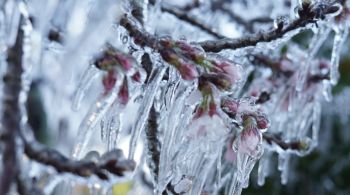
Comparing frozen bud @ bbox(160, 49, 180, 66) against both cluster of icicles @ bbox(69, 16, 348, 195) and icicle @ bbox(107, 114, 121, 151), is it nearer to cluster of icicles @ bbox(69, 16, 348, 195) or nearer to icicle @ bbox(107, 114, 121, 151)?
cluster of icicles @ bbox(69, 16, 348, 195)

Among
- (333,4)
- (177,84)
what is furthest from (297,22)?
(177,84)

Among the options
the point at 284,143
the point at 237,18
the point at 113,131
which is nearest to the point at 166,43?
the point at 113,131

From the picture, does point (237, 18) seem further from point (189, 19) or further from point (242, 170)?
point (242, 170)

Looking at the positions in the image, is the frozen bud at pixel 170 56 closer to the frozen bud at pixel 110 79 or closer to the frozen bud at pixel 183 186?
the frozen bud at pixel 110 79

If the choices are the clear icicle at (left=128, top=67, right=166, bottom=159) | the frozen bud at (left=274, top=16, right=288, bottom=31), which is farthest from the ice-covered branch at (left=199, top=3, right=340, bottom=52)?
the clear icicle at (left=128, top=67, right=166, bottom=159)

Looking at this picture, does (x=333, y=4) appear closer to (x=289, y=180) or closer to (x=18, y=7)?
(x=18, y=7)
